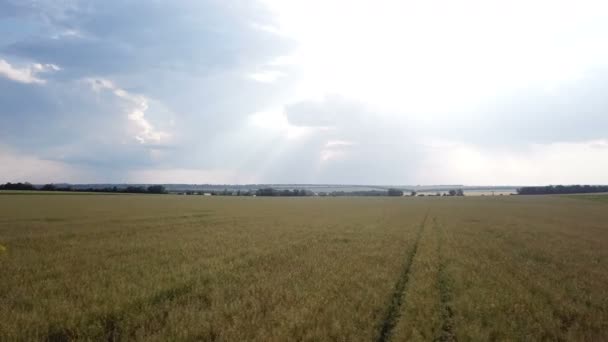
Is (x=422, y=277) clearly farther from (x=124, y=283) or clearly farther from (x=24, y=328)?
(x=24, y=328)

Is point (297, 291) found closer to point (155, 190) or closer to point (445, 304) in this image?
point (445, 304)

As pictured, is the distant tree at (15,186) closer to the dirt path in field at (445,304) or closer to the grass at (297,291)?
the grass at (297,291)

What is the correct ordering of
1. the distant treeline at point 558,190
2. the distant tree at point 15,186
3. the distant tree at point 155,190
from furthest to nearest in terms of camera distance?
the distant treeline at point 558,190
the distant tree at point 155,190
the distant tree at point 15,186

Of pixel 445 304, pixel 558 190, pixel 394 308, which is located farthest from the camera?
pixel 558 190

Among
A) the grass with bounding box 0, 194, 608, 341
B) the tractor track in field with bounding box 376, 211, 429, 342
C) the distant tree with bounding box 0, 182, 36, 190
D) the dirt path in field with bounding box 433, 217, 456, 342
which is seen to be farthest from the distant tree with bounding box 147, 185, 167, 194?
the tractor track in field with bounding box 376, 211, 429, 342

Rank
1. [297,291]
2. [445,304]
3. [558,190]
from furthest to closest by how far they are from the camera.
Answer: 1. [558,190]
2. [297,291]
3. [445,304]

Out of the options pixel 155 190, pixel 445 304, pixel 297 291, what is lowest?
pixel 445 304

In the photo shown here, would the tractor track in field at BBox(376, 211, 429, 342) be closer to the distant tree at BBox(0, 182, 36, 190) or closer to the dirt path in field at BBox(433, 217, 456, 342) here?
the dirt path in field at BBox(433, 217, 456, 342)

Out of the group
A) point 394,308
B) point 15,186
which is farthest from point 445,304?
point 15,186

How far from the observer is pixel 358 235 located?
2288 centimetres

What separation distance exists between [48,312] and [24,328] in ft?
3.03

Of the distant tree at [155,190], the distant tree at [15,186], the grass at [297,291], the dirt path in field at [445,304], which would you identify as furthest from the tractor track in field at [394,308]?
the distant tree at [155,190]

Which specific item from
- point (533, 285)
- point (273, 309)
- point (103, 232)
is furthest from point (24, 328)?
point (103, 232)

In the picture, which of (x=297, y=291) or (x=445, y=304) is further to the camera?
(x=297, y=291)
